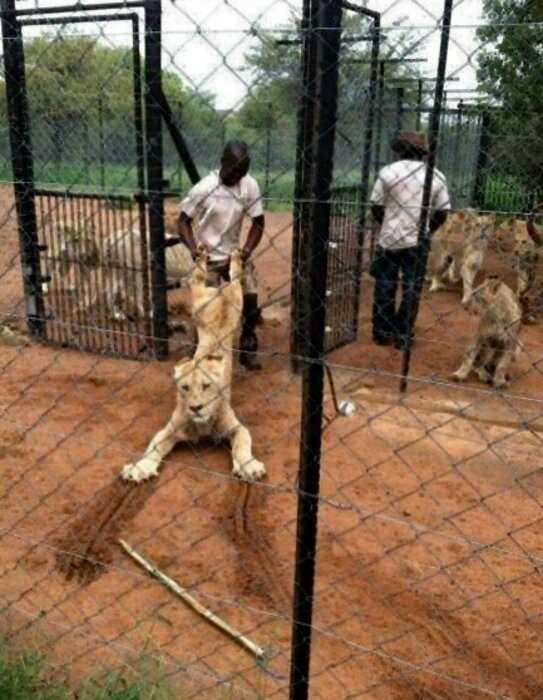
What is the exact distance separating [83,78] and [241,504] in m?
6.15

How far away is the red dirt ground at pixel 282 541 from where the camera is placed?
297 centimetres

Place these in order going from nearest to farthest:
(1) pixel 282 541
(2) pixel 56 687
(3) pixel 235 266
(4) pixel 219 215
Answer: (2) pixel 56 687 → (1) pixel 282 541 → (3) pixel 235 266 → (4) pixel 219 215

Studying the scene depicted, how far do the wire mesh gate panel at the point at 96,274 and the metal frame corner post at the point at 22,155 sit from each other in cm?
14

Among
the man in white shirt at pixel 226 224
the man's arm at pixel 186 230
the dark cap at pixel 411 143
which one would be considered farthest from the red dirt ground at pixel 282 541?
the dark cap at pixel 411 143

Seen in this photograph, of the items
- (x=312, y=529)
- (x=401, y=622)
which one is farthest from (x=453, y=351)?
(x=312, y=529)

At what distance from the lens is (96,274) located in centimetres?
730

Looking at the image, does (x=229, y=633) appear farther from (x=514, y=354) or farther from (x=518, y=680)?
(x=514, y=354)

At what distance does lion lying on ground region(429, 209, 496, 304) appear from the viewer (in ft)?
30.3

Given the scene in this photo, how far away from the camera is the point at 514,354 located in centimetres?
646

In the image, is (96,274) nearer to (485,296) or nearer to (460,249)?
(485,296)

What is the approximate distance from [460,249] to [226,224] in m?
4.45

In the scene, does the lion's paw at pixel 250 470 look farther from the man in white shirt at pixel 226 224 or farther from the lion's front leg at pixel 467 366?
the lion's front leg at pixel 467 366

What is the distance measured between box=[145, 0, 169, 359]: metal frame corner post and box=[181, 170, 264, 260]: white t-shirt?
0.28 meters

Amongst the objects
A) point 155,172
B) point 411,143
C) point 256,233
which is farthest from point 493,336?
point 155,172
